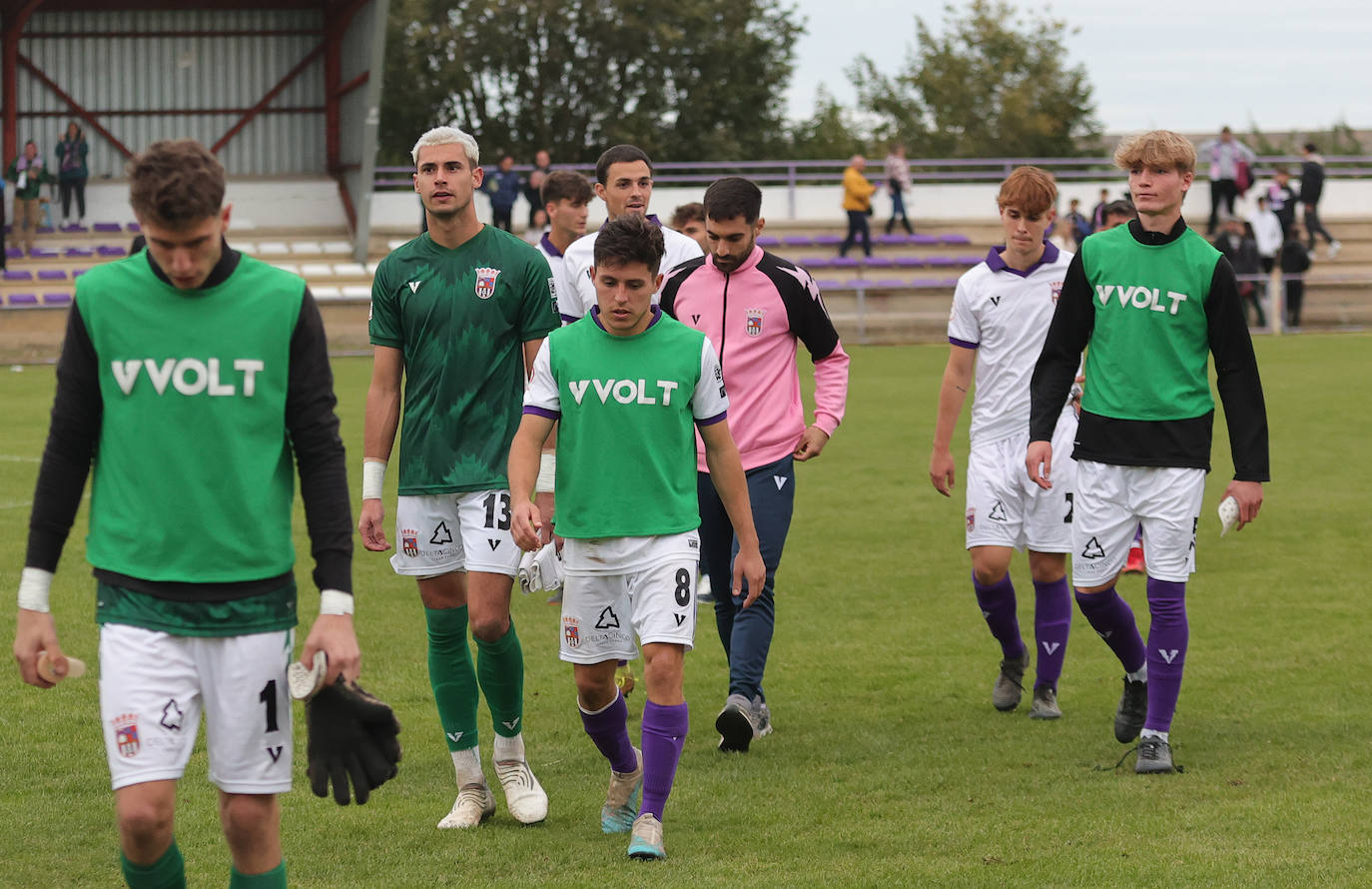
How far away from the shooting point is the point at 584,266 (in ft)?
25.0

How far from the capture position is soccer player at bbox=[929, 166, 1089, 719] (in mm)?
7246

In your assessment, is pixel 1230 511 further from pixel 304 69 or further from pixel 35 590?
pixel 304 69

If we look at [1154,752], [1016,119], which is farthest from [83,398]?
[1016,119]

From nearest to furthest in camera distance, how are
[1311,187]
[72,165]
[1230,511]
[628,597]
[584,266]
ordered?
[628,597] < [1230,511] < [584,266] < [1311,187] < [72,165]

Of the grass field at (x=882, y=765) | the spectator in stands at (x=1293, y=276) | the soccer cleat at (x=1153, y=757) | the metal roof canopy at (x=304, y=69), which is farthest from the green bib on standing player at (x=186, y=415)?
the metal roof canopy at (x=304, y=69)

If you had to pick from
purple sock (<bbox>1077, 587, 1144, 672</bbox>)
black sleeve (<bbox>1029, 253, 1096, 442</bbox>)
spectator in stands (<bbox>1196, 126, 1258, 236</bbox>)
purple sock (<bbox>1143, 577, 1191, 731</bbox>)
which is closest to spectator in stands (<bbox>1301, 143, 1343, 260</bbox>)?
spectator in stands (<bbox>1196, 126, 1258, 236</bbox>)

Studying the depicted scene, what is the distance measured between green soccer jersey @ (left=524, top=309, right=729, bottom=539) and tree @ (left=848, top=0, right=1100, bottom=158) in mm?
54229

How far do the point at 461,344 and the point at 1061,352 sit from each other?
2.34m

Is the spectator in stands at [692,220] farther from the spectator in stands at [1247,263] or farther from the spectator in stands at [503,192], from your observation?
the spectator in stands at [1247,263]

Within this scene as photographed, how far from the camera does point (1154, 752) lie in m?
6.21

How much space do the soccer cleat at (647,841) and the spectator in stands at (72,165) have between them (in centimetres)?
3267

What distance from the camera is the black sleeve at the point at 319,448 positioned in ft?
12.6

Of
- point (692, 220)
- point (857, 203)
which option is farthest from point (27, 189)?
point (692, 220)

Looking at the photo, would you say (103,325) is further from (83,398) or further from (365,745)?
(365,745)
